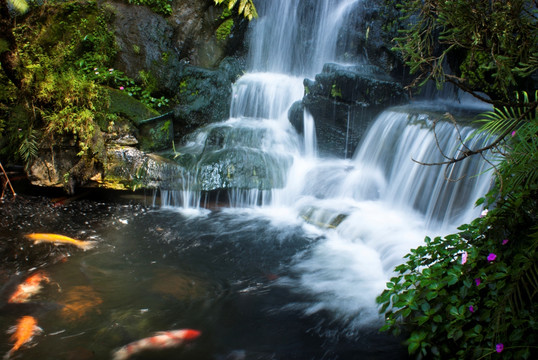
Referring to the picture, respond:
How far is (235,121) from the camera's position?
9.14 m

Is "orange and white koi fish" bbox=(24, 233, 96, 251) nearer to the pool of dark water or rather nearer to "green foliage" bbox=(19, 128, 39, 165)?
the pool of dark water

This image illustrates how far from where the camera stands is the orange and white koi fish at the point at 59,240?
530 centimetres

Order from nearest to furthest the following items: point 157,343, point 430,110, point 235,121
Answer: point 157,343, point 430,110, point 235,121

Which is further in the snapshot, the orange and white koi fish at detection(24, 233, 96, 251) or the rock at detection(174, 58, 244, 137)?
the rock at detection(174, 58, 244, 137)

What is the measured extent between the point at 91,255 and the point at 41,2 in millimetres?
6703

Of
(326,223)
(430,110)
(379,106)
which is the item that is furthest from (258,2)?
(326,223)

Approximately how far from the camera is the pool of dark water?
3.59 m

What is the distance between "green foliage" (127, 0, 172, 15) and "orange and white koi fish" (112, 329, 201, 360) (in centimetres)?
806

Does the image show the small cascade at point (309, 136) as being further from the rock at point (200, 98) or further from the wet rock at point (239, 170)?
the rock at point (200, 98)

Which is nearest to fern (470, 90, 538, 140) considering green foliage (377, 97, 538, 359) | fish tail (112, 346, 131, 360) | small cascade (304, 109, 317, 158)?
green foliage (377, 97, 538, 359)

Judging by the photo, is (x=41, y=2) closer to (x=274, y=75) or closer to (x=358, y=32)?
(x=274, y=75)

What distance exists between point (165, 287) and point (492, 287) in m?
3.49

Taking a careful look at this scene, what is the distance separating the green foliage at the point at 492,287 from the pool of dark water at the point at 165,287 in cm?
68

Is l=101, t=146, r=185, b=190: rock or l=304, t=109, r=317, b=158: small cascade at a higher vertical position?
l=304, t=109, r=317, b=158: small cascade
